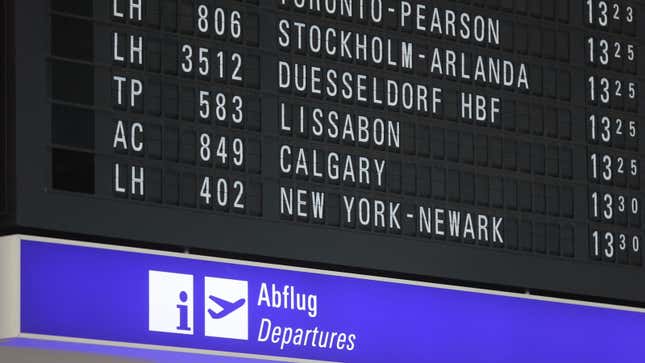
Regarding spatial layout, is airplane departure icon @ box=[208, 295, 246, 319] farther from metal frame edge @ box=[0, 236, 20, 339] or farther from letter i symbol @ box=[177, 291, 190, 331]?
metal frame edge @ box=[0, 236, 20, 339]

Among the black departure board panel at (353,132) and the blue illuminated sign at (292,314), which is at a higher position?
the black departure board panel at (353,132)

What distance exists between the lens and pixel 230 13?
44.8ft

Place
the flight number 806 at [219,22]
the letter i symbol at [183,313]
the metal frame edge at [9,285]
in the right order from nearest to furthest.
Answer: the metal frame edge at [9,285], the letter i symbol at [183,313], the flight number 806 at [219,22]

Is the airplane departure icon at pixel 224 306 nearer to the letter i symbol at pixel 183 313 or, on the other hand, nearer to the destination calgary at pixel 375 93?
the letter i symbol at pixel 183 313

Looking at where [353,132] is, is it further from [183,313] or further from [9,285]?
[9,285]

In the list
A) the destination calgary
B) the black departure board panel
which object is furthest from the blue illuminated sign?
the destination calgary

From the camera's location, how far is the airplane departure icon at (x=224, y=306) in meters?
13.5

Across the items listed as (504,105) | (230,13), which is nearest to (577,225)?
(504,105)

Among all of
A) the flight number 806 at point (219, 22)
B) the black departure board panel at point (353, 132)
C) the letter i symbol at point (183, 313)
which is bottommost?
the letter i symbol at point (183, 313)

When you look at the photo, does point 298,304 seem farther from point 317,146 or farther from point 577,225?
point 577,225

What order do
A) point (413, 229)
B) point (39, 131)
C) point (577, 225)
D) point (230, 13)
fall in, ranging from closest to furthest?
1. point (39, 131)
2. point (230, 13)
3. point (413, 229)
4. point (577, 225)

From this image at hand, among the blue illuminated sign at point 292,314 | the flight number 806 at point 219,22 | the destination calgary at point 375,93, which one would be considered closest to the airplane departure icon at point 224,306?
the blue illuminated sign at point 292,314

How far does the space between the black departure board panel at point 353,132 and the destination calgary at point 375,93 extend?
12mm

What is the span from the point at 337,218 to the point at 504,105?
1708 mm
